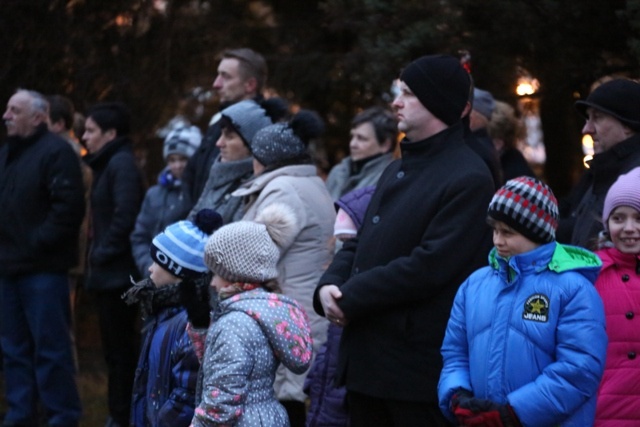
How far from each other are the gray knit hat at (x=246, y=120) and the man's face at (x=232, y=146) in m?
0.05

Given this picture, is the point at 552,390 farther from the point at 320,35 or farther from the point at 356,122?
the point at 320,35

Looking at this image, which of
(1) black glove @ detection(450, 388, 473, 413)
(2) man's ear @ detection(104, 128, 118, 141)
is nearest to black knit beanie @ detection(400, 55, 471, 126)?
(1) black glove @ detection(450, 388, 473, 413)

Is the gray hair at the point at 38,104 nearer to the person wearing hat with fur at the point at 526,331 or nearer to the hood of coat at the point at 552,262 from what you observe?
the person wearing hat with fur at the point at 526,331

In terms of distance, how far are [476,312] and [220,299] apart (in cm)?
121

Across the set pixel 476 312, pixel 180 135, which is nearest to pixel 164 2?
pixel 180 135

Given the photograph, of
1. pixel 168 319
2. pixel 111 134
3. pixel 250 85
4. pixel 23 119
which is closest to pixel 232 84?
pixel 250 85

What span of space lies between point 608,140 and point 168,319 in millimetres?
2225

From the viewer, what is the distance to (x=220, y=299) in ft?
16.6

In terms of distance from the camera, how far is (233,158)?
727 centimetres

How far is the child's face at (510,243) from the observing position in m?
4.38

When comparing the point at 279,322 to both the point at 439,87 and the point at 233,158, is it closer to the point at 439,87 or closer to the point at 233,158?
the point at 439,87

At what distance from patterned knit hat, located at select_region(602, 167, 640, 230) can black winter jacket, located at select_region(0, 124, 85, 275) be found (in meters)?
4.54

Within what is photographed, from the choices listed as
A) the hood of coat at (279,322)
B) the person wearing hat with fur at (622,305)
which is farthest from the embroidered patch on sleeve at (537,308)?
the hood of coat at (279,322)

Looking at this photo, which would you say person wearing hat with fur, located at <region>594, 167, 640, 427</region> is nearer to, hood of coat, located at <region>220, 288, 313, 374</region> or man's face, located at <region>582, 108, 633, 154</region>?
man's face, located at <region>582, 108, 633, 154</region>
